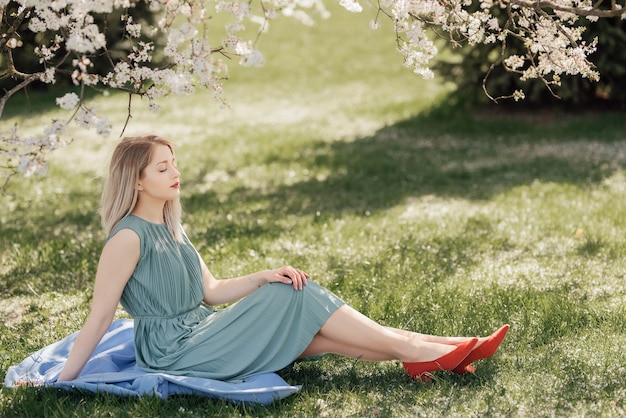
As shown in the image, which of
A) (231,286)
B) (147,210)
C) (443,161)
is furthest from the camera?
(443,161)

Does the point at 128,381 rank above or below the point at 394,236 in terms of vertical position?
above

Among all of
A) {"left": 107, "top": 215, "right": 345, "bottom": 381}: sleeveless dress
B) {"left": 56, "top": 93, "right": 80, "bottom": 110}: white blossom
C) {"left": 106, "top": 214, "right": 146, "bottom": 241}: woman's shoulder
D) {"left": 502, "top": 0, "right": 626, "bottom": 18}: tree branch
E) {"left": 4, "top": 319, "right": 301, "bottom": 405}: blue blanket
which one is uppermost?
{"left": 502, "top": 0, "right": 626, "bottom": 18}: tree branch

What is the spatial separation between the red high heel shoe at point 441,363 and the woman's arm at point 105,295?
51.3 inches

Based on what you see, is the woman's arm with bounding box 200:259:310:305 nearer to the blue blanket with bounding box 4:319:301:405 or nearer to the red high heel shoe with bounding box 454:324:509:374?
the blue blanket with bounding box 4:319:301:405

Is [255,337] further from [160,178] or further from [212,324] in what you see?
[160,178]

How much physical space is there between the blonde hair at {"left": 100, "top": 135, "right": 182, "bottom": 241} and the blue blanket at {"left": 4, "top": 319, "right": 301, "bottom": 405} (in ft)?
2.00

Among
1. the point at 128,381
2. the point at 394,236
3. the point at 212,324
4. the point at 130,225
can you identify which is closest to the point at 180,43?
the point at 130,225

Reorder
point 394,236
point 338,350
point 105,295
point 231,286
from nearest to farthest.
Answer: point 105,295 < point 338,350 < point 231,286 < point 394,236

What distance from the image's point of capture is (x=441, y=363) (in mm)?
3771

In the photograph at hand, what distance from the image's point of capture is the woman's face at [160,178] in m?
3.87

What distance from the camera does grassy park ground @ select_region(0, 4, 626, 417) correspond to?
3.70m

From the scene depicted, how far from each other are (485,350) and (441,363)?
0.20 meters

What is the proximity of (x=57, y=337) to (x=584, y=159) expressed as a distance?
6160 millimetres

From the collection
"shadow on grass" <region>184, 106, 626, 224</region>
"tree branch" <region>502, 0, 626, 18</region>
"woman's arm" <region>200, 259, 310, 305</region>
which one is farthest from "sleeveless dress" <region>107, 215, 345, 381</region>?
"shadow on grass" <region>184, 106, 626, 224</region>
